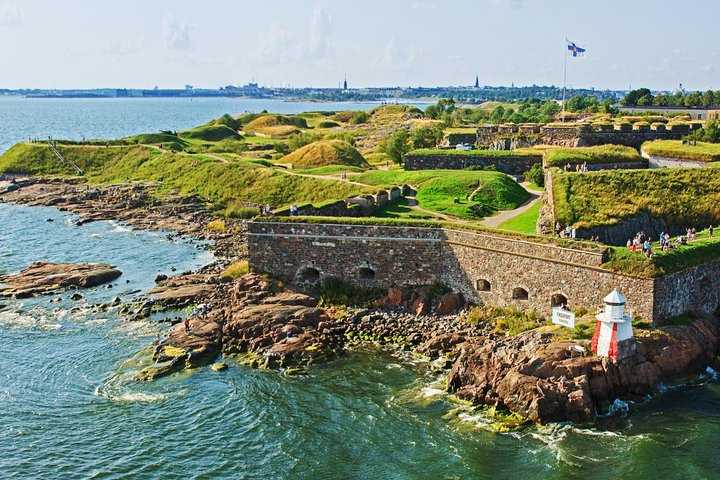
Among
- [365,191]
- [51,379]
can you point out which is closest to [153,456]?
[51,379]

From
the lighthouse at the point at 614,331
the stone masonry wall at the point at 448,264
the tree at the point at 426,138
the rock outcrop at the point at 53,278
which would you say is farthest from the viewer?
the tree at the point at 426,138

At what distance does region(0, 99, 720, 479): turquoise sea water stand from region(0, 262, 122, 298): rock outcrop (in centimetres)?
763

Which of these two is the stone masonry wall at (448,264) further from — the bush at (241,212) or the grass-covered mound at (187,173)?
the bush at (241,212)

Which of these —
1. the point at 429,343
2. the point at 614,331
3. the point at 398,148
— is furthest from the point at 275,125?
the point at 614,331

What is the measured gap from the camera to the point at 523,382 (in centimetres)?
2847

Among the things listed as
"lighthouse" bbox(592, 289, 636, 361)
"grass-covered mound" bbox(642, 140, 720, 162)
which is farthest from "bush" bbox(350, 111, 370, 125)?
"lighthouse" bbox(592, 289, 636, 361)

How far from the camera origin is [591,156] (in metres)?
51.0

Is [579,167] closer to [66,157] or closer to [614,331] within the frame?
[614,331]

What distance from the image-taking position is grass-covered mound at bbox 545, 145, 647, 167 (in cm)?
5041

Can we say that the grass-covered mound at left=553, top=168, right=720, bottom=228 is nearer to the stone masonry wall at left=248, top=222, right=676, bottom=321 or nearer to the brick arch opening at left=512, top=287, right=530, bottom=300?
the stone masonry wall at left=248, top=222, right=676, bottom=321

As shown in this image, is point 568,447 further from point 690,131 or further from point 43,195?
point 43,195

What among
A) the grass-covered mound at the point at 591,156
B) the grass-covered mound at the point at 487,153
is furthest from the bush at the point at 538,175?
the grass-covered mound at the point at 487,153

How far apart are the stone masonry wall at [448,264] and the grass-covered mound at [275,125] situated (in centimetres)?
6917

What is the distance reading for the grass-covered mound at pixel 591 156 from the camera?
5041cm
